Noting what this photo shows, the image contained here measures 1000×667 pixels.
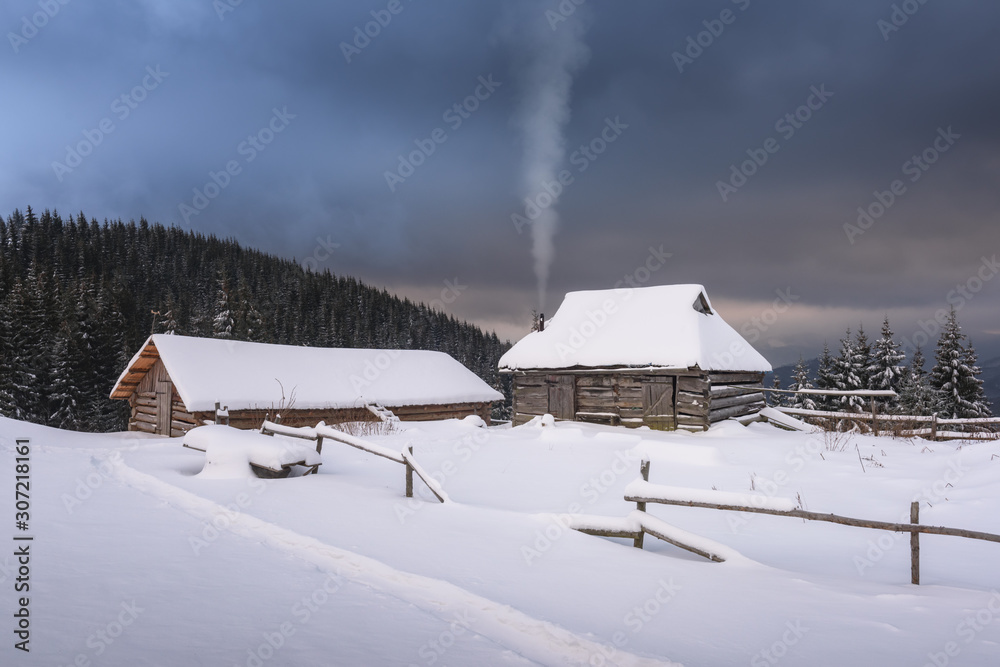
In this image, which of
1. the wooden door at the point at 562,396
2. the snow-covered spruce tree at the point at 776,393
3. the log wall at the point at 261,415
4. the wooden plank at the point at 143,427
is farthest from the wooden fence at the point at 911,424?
the wooden plank at the point at 143,427

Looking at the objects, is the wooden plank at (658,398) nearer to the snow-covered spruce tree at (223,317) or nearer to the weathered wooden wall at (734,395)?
the weathered wooden wall at (734,395)

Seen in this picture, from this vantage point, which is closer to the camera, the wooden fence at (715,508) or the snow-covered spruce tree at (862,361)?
the wooden fence at (715,508)

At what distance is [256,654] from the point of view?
12.0 feet

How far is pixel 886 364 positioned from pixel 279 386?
40.1 meters

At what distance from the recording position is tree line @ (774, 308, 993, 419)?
3341cm

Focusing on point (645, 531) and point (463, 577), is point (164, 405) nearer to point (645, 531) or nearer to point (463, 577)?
point (463, 577)

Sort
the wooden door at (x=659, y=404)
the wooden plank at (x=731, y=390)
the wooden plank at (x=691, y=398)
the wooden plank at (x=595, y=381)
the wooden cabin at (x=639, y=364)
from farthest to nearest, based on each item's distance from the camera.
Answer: the wooden plank at (x=595, y=381) < the wooden plank at (x=731, y=390) < the wooden door at (x=659, y=404) < the wooden cabin at (x=639, y=364) < the wooden plank at (x=691, y=398)

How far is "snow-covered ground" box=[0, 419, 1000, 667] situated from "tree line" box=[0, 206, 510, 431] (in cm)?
3905

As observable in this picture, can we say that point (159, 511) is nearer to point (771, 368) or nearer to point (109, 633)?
point (109, 633)

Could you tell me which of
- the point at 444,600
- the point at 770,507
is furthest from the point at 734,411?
the point at 444,600

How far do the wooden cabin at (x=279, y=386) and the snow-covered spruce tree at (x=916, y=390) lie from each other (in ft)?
88.9

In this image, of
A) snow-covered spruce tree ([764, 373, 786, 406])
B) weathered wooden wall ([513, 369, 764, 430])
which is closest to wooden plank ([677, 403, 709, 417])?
weathered wooden wall ([513, 369, 764, 430])

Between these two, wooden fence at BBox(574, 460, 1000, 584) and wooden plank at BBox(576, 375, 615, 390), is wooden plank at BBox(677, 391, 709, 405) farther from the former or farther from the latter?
wooden fence at BBox(574, 460, 1000, 584)

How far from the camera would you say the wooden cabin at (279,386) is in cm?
2202
